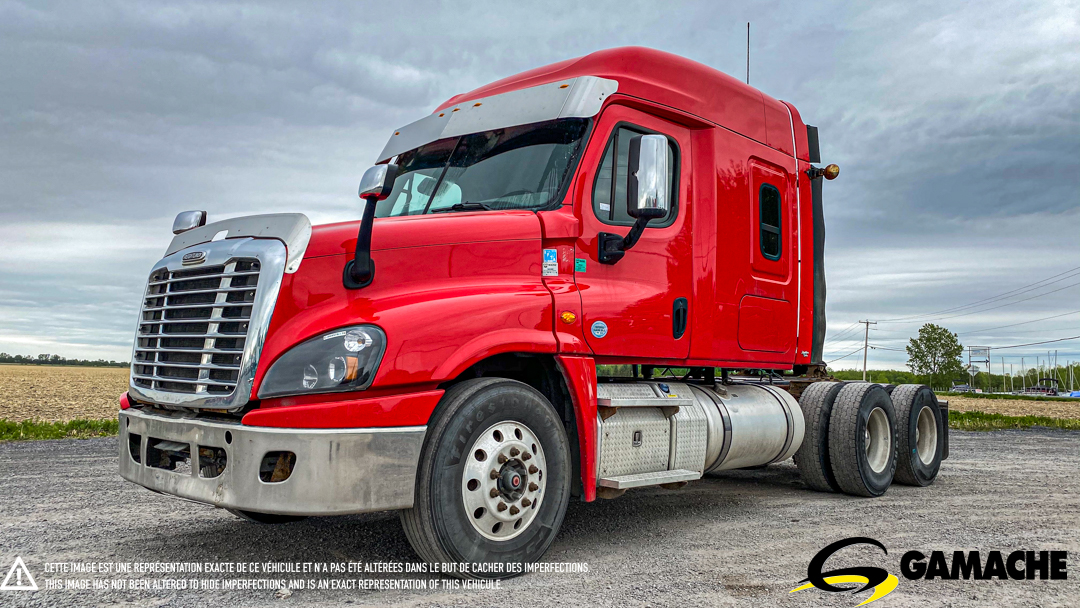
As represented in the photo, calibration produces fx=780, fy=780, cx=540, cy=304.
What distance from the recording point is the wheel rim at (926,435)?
8.40 m

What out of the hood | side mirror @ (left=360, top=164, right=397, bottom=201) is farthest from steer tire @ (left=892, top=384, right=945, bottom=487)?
side mirror @ (left=360, top=164, right=397, bottom=201)

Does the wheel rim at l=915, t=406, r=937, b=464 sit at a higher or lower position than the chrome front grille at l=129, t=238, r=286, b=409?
lower

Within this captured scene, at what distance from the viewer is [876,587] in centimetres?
413

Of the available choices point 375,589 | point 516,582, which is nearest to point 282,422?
point 375,589

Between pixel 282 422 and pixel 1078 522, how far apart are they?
233 inches

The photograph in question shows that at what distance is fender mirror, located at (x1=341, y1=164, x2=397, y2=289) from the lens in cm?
392

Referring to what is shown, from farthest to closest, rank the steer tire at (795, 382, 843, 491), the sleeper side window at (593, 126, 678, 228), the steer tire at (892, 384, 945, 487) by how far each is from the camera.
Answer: the steer tire at (892, 384, 945, 487) < the steer tire at (795, 382, 843, 491) < the sleeper side window at (593, 126, 678, 228)

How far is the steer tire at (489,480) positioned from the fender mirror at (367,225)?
2.51 ft

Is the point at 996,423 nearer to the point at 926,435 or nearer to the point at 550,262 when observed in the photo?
the point at 926,435

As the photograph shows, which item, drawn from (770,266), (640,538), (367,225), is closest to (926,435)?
(770,266)

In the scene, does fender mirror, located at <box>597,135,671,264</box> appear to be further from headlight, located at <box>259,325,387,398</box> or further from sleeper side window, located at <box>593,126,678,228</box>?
headlight, located at <box>259,325,387,398</box>

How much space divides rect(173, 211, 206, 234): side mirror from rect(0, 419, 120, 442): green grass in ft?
25.9

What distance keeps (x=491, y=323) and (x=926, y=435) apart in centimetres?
636

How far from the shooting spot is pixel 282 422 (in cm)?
367
